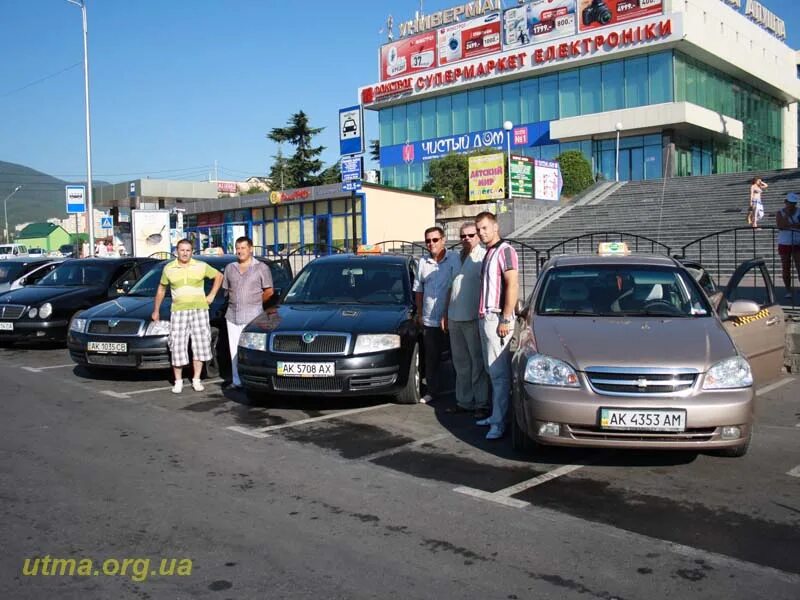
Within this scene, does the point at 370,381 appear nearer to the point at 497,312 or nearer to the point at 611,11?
the point at 497,312

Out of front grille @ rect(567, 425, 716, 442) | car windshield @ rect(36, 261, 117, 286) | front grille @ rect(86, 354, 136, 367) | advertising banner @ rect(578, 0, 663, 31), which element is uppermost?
advertising banner @ rect(578, 0, 663, 31)

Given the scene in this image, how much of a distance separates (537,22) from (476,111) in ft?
23.0

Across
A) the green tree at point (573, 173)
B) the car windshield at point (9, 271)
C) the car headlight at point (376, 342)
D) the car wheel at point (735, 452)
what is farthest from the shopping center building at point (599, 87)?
the car wheel at point (735, 452)

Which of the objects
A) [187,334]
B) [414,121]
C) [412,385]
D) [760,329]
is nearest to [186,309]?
[187,334]

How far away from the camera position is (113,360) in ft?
30.0

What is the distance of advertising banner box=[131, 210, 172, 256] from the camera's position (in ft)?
83.9

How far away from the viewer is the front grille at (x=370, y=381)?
735cm

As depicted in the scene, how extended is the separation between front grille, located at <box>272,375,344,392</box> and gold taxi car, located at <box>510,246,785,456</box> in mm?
1978

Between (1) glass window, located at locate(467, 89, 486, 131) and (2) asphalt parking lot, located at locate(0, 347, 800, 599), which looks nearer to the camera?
(2) asphalt parking lot, located at locate(0, 347, 800, 599)

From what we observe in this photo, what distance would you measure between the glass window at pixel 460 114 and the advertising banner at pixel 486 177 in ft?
57.2

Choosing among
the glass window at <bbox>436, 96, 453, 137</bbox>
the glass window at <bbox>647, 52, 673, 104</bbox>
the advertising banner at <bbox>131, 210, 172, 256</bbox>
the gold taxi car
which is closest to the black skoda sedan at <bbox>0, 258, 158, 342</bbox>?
the gold taxi car

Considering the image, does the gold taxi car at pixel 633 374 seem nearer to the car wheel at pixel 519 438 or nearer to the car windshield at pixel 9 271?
the car wheel at pixel 519 438

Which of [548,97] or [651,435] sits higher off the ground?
[548,97]

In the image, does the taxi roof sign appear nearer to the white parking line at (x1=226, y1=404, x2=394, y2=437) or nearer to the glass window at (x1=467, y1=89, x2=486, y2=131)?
the white parking line at (x1=226, y1=404, x2=394, y2=437)
